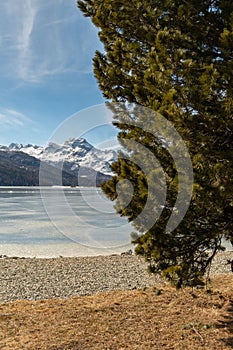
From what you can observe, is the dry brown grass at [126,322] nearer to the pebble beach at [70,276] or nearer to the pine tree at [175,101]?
the pine tree at [175,101]

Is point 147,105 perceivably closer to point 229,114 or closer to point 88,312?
point 229,114

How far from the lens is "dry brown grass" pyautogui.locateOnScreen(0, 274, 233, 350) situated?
691 cm

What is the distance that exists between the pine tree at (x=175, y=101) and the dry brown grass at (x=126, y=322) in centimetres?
160

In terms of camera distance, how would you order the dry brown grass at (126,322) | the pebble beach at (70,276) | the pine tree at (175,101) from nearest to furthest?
the pine tree at (175,101) → the dry brown grass at (126,322) → the pebble beach at (70,276)

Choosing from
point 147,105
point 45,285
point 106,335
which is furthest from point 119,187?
point 45,285

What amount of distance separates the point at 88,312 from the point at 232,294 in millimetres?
4513

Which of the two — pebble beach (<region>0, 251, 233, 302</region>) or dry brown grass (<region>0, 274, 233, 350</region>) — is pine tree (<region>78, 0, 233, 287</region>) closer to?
dry brown grass (<region>0, 274, 233, 350</region>)

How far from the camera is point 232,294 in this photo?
981 centimetres

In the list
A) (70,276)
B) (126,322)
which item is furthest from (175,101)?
(70,276)

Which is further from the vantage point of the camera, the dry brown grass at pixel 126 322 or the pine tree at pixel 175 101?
the dry brown grass at pixel 126 322

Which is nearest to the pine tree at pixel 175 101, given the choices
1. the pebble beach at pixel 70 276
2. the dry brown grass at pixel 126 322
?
the dry brown grass at pixel 126 322

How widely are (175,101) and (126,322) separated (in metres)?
5.89

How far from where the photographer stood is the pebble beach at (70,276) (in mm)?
13250

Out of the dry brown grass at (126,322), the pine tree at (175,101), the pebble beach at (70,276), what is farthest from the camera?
the pebble beach at (70,276)
